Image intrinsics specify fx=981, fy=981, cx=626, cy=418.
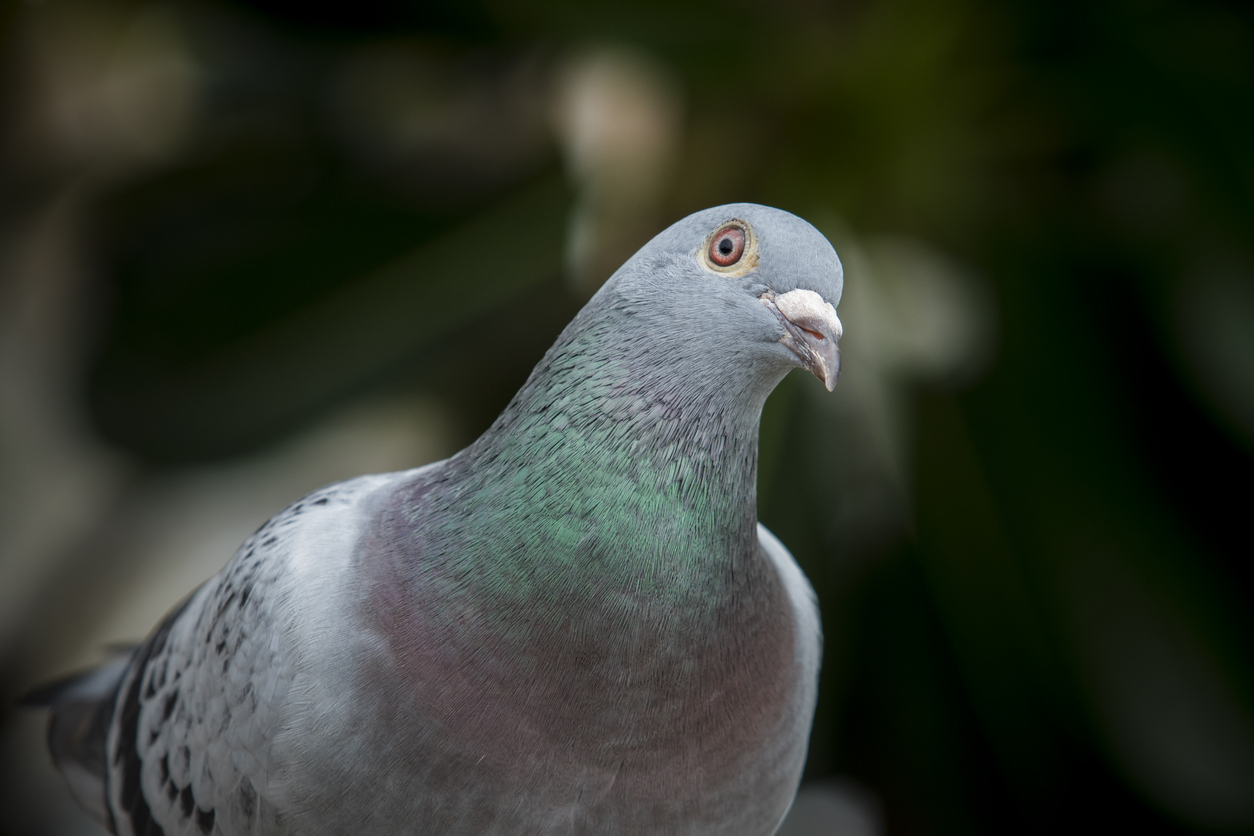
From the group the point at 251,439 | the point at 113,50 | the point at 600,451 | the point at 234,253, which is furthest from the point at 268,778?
the point at 113,50

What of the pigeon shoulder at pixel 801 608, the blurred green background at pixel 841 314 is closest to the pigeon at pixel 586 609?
the pigeon shoulder at pixel 801 608

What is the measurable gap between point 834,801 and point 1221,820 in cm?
92

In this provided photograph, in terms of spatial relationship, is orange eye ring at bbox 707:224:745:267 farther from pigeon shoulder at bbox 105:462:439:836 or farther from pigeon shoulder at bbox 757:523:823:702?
pigeon shoulder at bbox 105:462:439:836

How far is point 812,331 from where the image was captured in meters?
1.01

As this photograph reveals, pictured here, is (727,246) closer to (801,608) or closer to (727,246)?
(727,246)

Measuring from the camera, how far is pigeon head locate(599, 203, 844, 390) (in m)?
1.02

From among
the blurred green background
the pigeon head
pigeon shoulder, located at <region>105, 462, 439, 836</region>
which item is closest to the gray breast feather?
pigeon shoulder, located at <region>105, 462, 439, 836</region>

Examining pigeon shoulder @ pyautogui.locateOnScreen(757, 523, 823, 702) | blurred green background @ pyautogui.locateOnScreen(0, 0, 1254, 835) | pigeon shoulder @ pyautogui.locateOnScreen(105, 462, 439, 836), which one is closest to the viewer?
pigeon shoulder @ pyautogui.locateOnScreen(105, 462, 439, 836)

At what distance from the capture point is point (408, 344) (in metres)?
2.50

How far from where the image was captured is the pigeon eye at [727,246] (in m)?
1.08

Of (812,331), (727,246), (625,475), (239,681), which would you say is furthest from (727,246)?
(239,681)

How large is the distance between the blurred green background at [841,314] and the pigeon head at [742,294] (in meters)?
1.41

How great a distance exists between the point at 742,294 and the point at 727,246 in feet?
0.21

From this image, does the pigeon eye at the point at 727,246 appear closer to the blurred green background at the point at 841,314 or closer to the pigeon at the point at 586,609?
the pigeon at the point at 586,609
